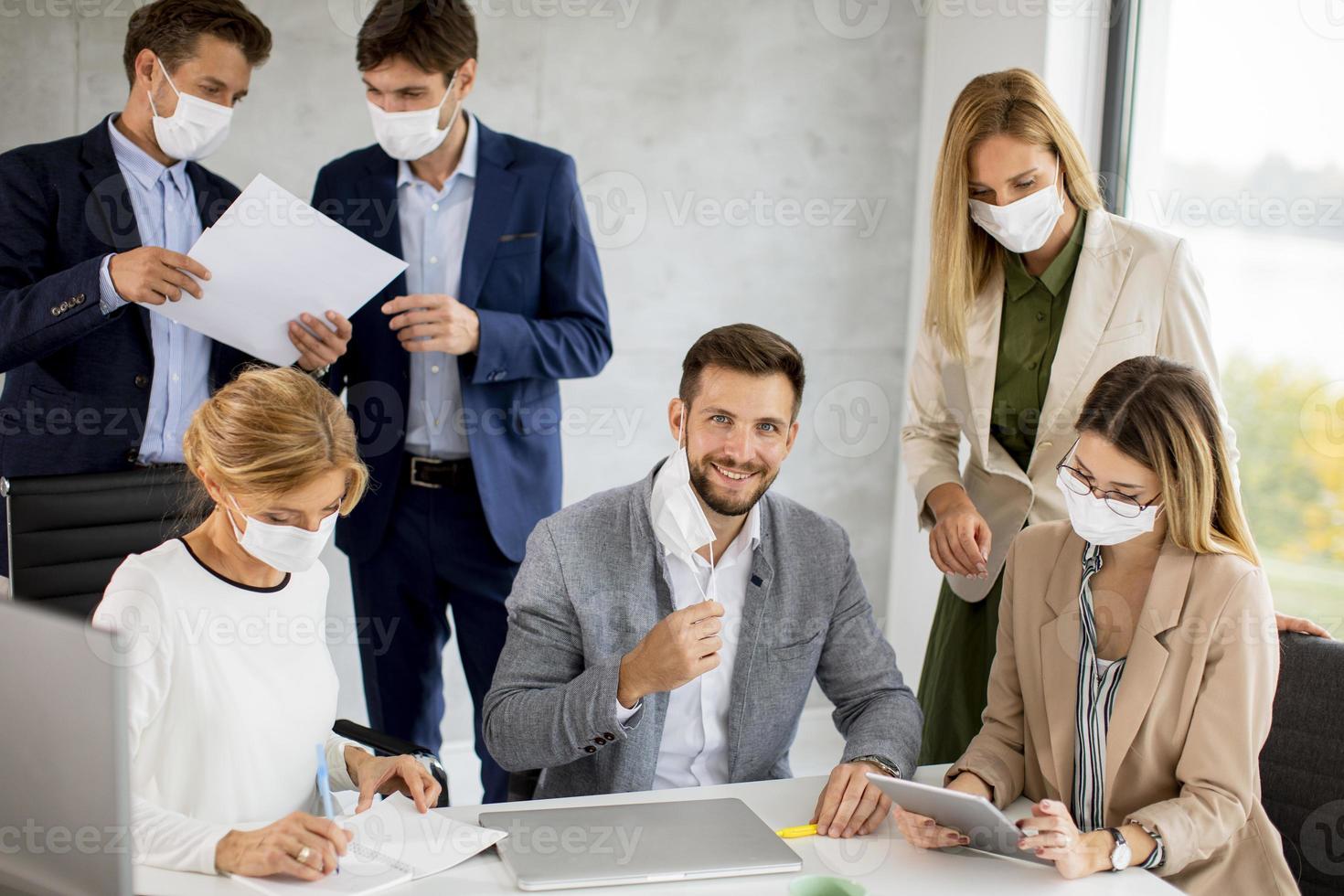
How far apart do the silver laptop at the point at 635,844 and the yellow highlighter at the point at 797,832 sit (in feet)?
0.08

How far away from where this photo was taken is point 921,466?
2.41m

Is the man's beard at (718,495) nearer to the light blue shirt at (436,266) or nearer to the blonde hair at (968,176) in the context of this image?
the blonde hair at (968,176)

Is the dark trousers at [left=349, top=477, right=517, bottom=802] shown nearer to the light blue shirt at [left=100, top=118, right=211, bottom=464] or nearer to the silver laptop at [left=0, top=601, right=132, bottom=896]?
the light blue shirt at [left=100, top=118, right=211, bottom=464]

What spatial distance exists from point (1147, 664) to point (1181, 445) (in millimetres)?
309

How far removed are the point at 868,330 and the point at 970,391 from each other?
185 centimetres

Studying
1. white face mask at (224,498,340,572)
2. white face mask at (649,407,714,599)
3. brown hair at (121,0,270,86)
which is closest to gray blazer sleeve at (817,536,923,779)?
white face mask at (649,407,714,599)

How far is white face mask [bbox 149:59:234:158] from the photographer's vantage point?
2412 millimetres

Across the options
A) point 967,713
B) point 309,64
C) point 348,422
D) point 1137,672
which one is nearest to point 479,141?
point 309,64

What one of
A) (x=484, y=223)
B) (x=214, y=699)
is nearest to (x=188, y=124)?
(x=484, y=223)

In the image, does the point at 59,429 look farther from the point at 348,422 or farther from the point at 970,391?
the point at 970,391

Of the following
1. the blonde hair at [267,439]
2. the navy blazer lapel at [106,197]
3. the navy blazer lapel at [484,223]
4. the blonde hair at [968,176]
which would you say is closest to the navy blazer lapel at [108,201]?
the navy blazer lapel at [106,197]

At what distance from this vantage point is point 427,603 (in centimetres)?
278

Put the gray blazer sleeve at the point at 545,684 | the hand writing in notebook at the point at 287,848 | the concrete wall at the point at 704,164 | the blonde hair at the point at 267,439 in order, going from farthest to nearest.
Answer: the concrete wall at the point at 704,164 → the gray blazer sleeve at the point at 545,684 → the blonde hair at the point at 267,439 → the hand writing in notebook at the point at 287,848

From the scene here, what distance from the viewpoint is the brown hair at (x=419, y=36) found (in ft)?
8.35
